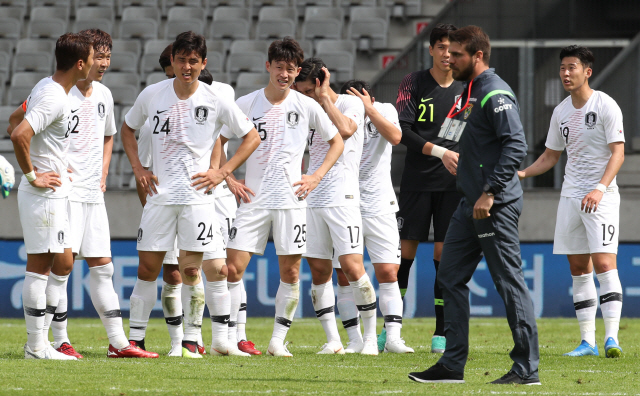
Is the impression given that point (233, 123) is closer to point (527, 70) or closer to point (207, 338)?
point (207, 338)

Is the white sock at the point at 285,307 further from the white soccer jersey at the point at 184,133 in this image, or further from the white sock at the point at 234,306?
the white soccer jersey at the point at 184,133

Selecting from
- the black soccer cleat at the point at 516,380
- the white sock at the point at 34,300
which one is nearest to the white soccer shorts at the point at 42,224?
the white sock at the point at 34,300

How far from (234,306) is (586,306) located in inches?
115

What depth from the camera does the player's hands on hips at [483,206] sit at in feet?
→ 16.4

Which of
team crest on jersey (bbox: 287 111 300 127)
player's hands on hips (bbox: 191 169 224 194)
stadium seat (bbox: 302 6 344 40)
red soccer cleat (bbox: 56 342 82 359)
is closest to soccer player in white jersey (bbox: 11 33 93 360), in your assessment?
red soccer cleat (bbox: 56 342 82 359)

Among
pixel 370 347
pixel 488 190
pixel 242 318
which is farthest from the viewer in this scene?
pixel 242 318

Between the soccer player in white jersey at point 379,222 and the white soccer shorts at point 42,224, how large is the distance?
2.45 m

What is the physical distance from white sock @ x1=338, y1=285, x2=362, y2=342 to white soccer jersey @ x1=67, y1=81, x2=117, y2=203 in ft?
7.11

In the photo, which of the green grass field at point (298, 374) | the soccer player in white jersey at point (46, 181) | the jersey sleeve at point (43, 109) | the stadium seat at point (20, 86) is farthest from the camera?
the stadium seat at point (20, 86)

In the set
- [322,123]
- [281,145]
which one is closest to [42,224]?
[281,145]

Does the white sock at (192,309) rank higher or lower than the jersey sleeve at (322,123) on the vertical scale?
lower

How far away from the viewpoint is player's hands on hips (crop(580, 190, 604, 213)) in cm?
712

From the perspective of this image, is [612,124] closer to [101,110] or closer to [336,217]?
[336,217]

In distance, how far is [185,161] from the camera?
6.33m
